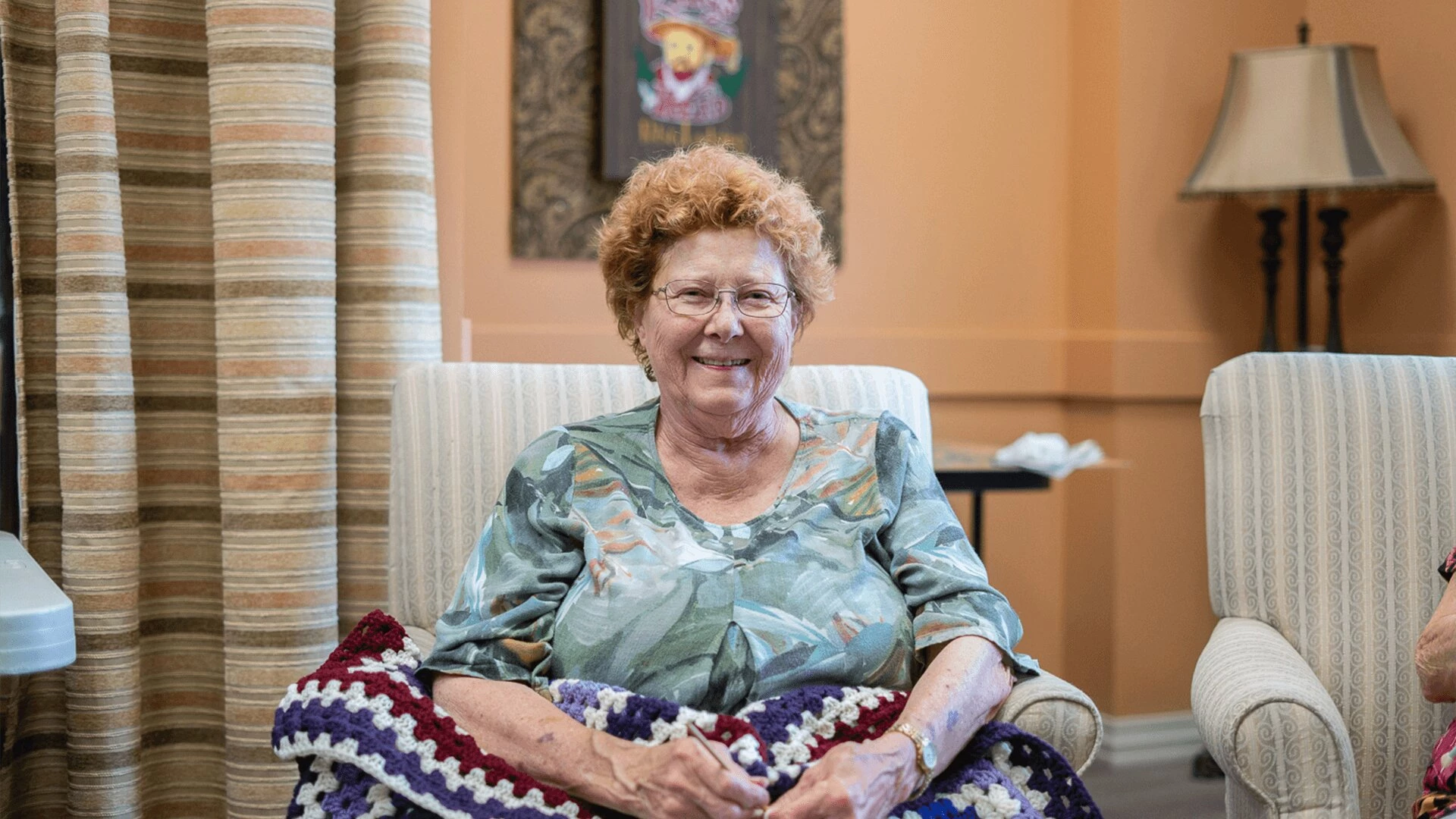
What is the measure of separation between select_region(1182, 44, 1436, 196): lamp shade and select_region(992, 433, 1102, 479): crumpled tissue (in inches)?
26.7

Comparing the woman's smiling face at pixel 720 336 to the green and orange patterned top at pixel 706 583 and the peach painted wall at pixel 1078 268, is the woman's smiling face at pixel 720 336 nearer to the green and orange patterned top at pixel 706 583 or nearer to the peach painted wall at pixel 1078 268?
the green and orange patterned top at pixel 706 583

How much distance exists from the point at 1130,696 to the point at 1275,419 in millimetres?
1541

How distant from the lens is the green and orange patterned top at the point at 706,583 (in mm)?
1380

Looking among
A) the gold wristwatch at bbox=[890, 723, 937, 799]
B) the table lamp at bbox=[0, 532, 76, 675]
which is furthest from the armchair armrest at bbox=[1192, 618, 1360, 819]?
the table lamp at bbox=[0, 532, 76, 675]

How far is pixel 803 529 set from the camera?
4.83ft

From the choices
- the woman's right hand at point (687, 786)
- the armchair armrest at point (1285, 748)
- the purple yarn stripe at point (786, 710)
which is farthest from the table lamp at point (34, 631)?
the armchair armrest at point (1285, 748)

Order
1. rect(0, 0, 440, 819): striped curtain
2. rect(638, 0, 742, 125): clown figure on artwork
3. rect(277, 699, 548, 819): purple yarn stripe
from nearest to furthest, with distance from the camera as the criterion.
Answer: rect(277, 699, 548, 819): purple yarn stripe → rect(0, 0, 440, 819): striped curtain → rect(638, 0, 742, 125): clown figure on artwork

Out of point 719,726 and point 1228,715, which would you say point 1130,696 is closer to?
point 1228,715

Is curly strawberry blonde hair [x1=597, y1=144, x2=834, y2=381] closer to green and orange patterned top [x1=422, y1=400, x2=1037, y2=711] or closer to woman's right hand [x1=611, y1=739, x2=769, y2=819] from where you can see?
green and orange patterned top [x1=422, y1=400, x2=1037, y2=711]

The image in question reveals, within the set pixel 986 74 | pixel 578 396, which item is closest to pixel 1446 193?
pixel 986 74

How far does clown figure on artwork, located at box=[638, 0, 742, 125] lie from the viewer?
2768 millimetres

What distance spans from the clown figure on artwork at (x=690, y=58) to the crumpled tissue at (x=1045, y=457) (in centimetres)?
96

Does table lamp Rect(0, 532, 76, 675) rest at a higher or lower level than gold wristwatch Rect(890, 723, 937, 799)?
higher

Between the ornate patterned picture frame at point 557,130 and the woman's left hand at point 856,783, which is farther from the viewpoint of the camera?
the ornate patterned picture frame at point 557,130
